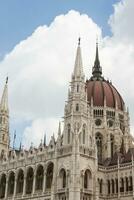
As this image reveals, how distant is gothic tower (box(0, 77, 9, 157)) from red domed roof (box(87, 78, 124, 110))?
2222 centimetres

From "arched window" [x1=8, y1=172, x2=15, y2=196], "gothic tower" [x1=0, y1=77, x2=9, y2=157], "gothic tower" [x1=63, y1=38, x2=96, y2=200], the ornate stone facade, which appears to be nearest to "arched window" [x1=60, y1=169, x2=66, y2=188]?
the ornate stone facade

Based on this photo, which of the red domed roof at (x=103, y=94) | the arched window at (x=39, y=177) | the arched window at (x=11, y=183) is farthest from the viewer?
the red domed roof at (x=103, y=94)

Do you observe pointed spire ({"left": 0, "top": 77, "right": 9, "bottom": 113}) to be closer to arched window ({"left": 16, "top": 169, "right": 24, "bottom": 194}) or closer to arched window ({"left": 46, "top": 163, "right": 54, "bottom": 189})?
arched window ({"left": 16, "top": 169, "right": 24, "bottom": 194})

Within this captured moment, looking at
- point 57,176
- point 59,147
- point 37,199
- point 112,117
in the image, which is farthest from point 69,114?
point 112,117

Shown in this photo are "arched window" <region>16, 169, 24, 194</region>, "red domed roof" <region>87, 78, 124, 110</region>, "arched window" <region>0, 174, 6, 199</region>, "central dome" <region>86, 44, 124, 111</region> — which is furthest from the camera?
"red domed roof" <region>87, 78, 124, 110</region>

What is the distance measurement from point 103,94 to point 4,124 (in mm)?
27049

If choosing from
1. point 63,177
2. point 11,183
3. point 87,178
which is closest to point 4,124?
point 11,183

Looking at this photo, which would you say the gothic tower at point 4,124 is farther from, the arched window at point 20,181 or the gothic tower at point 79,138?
the gothic tower at point 79,138

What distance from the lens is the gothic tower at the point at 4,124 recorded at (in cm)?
10381

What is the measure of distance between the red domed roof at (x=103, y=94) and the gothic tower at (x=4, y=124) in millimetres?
22222

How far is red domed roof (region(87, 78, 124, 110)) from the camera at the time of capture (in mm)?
105062

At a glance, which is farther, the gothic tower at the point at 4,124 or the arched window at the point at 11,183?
the gothic tower at the point at 4,124

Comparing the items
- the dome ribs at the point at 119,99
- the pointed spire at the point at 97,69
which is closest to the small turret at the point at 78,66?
the dome ribs at the point at 119,99

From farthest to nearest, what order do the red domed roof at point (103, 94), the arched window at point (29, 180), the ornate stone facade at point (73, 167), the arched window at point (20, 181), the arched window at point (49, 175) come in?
the red domed roof at point (103, 94), the arched window at point (20, 181), the arched window at point (29, 180), the arched window at point (49, 175), the ornate stone facade at point (73, 167)
